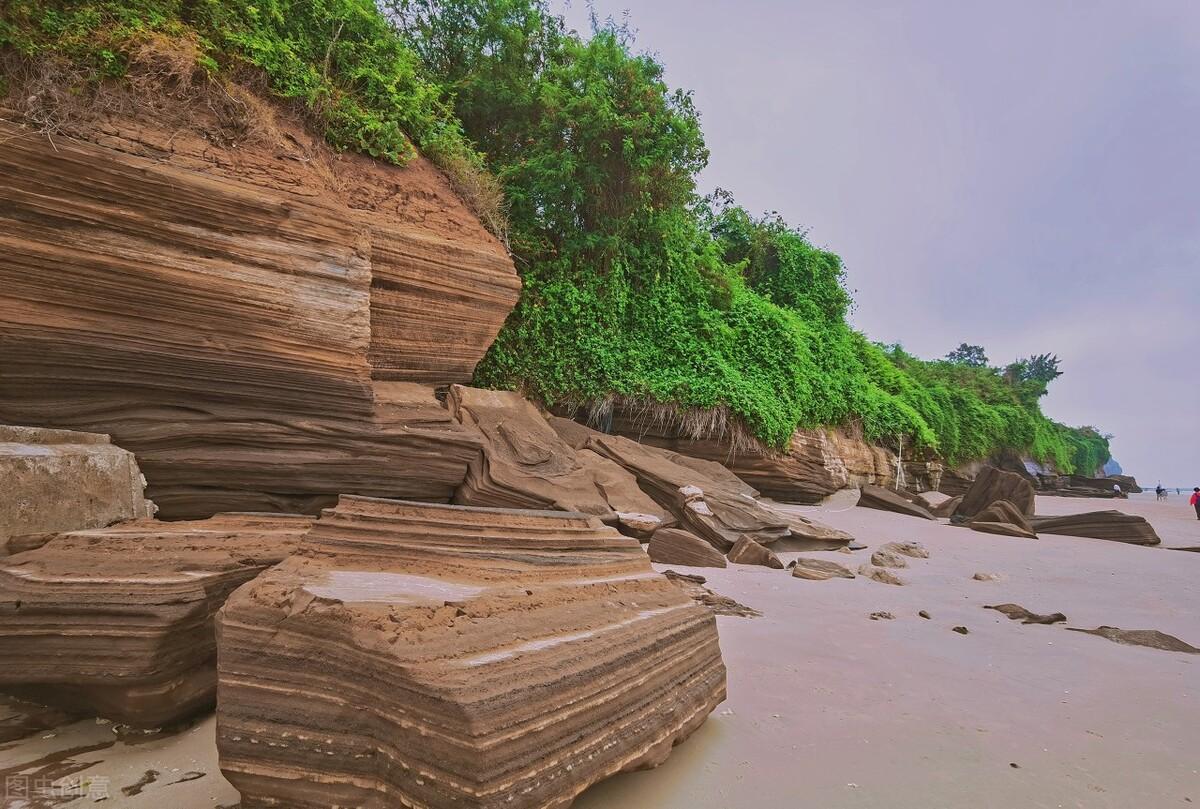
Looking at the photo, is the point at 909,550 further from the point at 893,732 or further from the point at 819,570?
the point at 893,732

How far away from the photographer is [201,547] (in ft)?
8.05

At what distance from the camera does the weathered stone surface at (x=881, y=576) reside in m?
4.54

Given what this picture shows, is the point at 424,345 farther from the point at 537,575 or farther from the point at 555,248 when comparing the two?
the point at 537,575

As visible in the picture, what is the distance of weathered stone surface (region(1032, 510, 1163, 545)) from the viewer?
7801 millimetres

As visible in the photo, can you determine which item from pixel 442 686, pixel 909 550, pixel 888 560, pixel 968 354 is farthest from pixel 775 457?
pixel 968 354

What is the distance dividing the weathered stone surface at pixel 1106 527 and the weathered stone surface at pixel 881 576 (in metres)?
5.60

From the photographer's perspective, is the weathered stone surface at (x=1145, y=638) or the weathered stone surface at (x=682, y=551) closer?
the weathered stone surface at (x=1145, y=638)

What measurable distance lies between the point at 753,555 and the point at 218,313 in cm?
471

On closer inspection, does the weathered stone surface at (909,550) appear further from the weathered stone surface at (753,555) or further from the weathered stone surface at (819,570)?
the weathered stone surface at (753,555)

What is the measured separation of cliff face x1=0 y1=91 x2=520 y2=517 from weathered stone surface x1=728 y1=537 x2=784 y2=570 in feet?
9.00

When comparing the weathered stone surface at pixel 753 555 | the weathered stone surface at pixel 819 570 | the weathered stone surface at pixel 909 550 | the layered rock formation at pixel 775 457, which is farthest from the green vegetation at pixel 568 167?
the weathered stone surface at pixel 819 570

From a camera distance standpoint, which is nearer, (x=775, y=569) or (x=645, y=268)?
(x=775, y=569)

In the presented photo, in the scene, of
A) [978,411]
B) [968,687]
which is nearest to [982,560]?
[968,687]

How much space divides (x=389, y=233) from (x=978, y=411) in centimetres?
1979
